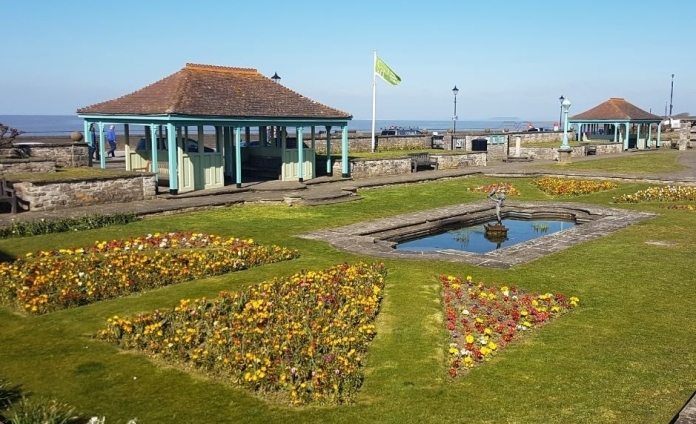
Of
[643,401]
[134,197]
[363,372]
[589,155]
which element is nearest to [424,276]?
[363,372]

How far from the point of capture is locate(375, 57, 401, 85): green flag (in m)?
39.0

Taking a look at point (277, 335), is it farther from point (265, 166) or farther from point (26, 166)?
point (265, 166)

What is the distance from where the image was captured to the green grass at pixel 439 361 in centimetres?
645

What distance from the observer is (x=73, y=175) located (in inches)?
766

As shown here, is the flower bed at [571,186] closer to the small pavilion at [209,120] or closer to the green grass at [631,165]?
the green grass at [631,165]

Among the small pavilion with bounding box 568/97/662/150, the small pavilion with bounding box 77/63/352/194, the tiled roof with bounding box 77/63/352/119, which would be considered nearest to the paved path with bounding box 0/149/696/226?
the small pavilion with bounding box 77/63/352/194

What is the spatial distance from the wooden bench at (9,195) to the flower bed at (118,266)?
5654 millimetres

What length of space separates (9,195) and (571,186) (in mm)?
19371

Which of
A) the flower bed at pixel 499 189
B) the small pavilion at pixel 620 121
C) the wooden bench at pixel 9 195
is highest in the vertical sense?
the small pavilion at pixel 620 121

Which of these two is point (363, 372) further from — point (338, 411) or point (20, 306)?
point (20, 306)

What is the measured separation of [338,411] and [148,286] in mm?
5663

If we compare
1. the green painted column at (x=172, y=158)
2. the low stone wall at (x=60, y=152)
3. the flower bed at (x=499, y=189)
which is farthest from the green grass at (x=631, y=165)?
the low stone wall at (x=60, y=152)

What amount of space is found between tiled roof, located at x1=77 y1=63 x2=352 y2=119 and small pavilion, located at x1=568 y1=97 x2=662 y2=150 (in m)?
28.0

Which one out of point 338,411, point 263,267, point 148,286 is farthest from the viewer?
point 263,267
